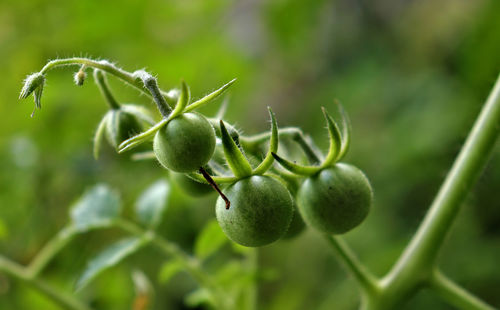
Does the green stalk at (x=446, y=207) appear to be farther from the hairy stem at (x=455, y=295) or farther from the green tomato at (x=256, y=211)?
the green tomato at (x=256, y=211)

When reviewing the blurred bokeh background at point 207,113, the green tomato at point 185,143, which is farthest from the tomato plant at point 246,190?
the blurred bokeh background at point 207,113

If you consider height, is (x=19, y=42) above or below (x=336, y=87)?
above

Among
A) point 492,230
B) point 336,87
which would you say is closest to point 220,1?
point 336,87

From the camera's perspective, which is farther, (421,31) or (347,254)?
(421,31)

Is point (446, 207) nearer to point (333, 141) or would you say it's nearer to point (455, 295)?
point (455, 295)

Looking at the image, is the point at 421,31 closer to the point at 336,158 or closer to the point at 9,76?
the point at 9,76

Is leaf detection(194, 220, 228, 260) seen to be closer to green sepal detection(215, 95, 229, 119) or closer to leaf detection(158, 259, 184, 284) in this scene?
leaf detection(158, 259, 184, 284)

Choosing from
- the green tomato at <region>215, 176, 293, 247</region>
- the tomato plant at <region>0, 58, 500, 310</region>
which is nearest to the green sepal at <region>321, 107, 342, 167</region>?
the tomato plant at <region>0, 58, 500, 310</region>
